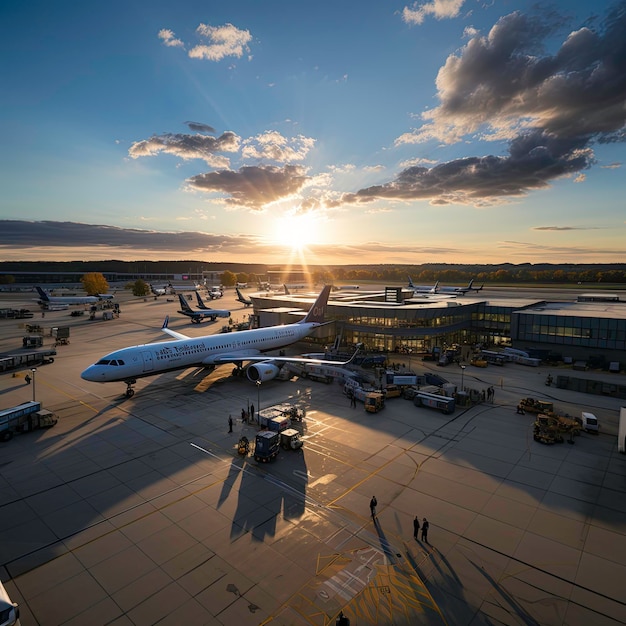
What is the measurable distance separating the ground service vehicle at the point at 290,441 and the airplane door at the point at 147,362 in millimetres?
19560

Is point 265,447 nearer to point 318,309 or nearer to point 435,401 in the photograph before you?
point 435,401

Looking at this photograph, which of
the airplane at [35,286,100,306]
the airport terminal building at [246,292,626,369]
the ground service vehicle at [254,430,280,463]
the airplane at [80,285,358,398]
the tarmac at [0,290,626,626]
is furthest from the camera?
the airplane at [35,286,100,306]

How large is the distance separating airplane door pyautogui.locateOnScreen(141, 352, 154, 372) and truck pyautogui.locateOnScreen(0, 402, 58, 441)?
937 centimetres

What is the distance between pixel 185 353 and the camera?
1750 inches

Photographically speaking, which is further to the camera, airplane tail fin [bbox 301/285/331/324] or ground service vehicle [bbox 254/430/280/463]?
airplane tail fin [bbox 301/285/331/324]

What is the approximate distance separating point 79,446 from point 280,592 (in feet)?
75.0

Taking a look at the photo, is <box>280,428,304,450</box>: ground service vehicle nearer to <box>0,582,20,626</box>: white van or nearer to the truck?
<box>0,582,20,626</box>: white van

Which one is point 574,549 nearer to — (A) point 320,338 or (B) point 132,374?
(B) point 132,374

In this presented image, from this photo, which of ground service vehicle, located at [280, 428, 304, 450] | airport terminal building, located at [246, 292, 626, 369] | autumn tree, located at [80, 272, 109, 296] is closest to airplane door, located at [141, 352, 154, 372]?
ground service vehicle, located at [280, 428, 304, 450]

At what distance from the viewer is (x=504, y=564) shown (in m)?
17.6

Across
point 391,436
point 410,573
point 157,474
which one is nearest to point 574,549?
point 410,573

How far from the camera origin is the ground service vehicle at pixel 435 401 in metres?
37.8

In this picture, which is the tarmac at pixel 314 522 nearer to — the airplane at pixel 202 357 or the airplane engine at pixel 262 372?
the airplane at pixel 202 357

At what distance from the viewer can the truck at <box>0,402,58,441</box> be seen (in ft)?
101
